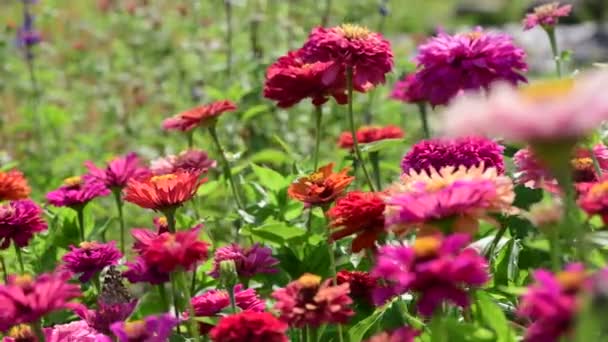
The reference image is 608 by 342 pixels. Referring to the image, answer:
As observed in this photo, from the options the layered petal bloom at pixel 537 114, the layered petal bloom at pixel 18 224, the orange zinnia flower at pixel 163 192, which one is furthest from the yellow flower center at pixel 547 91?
the layered petal bloom at pixel 18 224

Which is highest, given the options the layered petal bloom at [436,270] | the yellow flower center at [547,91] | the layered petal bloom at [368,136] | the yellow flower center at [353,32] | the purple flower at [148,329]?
the yellow flower center at [353,32]

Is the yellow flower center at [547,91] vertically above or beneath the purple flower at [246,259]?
above

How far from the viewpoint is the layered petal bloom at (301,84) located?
171cm

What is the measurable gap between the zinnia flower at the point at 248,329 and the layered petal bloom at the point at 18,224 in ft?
2.22

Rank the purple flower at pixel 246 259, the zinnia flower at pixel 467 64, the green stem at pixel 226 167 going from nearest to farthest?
1. the purple flower at pixel 246 259
2. the zinnia flower at pixel 467 64
3. the green stem at pixel 226 167

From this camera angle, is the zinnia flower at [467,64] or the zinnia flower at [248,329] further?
the zinnia flower at [467,64]

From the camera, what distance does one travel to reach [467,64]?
60.1 inches

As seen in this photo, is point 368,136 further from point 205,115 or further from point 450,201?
point 450,201

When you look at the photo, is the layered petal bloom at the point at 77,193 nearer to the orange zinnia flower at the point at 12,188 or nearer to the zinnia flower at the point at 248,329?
the orange zinnia flower at the point at 12,188

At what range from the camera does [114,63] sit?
449cm

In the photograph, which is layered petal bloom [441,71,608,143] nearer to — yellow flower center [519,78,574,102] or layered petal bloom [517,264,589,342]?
yellow flower center [519,78,574,102]

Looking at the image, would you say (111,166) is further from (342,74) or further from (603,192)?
(603,192)

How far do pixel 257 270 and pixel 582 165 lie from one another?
1.61ft

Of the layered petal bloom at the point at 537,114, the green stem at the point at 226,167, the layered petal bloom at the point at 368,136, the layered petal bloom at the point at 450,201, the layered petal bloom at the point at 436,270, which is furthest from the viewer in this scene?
the layered petal bloom at the point at 368,136
